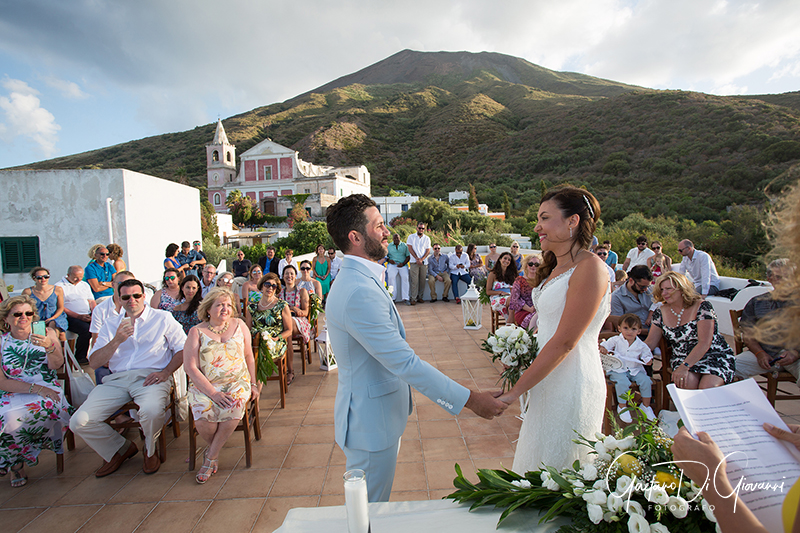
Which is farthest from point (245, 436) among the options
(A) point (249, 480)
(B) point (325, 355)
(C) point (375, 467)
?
(B) point (325, 355)

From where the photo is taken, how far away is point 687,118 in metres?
39.4

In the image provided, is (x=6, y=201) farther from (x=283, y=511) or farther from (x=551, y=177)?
(x=551, y=177)

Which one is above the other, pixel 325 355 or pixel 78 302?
pixel 78 302

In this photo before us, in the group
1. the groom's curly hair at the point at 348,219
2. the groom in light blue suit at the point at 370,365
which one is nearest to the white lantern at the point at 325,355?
the groom in light blue suit at the point at 370,365

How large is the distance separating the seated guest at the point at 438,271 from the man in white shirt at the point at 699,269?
5053mm

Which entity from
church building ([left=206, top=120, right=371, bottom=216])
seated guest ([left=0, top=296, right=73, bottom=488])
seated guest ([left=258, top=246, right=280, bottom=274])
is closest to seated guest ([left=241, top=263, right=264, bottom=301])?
seated guest ([left=258, top=246, right=280, bottom=274])

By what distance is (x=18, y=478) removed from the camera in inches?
122

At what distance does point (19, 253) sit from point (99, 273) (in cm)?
500

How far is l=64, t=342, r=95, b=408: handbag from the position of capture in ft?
11.6

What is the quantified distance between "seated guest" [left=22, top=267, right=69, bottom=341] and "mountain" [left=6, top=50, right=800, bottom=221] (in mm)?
11126

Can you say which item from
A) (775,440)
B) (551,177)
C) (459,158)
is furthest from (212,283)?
(459,158)

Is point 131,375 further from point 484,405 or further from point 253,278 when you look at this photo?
point 484,405

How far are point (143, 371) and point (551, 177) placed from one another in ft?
139

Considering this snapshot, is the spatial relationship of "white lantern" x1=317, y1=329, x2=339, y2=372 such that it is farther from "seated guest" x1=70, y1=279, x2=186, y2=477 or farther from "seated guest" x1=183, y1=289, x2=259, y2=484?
"seated guest" x1=70, y1=279, x2=186, y2=477
